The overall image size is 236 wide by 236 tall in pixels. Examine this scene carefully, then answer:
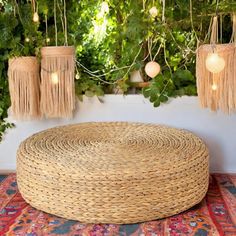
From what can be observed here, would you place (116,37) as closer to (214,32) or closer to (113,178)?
(214,32)

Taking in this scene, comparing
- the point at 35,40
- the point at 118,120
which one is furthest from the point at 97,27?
the point at 118,120

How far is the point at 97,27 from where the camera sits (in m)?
1.62

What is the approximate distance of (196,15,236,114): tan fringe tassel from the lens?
4.40ft

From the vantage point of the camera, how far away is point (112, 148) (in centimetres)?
130

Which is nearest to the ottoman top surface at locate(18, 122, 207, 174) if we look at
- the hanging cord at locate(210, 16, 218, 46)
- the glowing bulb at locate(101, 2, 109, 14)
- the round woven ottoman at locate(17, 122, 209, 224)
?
the round woven ottoman at locate(17, 122, 209, 224)

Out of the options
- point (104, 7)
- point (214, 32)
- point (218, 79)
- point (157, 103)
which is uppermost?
point (104, 7)

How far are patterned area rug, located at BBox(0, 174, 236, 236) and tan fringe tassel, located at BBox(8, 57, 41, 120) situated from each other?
15.1 inches

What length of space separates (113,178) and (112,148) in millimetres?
220

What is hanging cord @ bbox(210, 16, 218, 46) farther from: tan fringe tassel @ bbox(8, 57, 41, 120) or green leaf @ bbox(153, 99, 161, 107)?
tan fringe tassel @ bbox(8, 57, 41, 120)

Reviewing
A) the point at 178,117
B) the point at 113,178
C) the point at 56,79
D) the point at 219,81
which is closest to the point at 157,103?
the point at 178,117

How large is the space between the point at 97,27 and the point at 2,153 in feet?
2.39

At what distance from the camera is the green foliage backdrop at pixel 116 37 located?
1.46 m

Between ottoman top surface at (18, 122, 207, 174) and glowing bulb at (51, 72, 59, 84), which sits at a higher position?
glowing bulb at (51, 72, 59, 84)

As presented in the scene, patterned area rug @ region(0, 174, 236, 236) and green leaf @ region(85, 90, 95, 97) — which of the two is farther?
green leaf @ region(85, 90, 95, 97)
